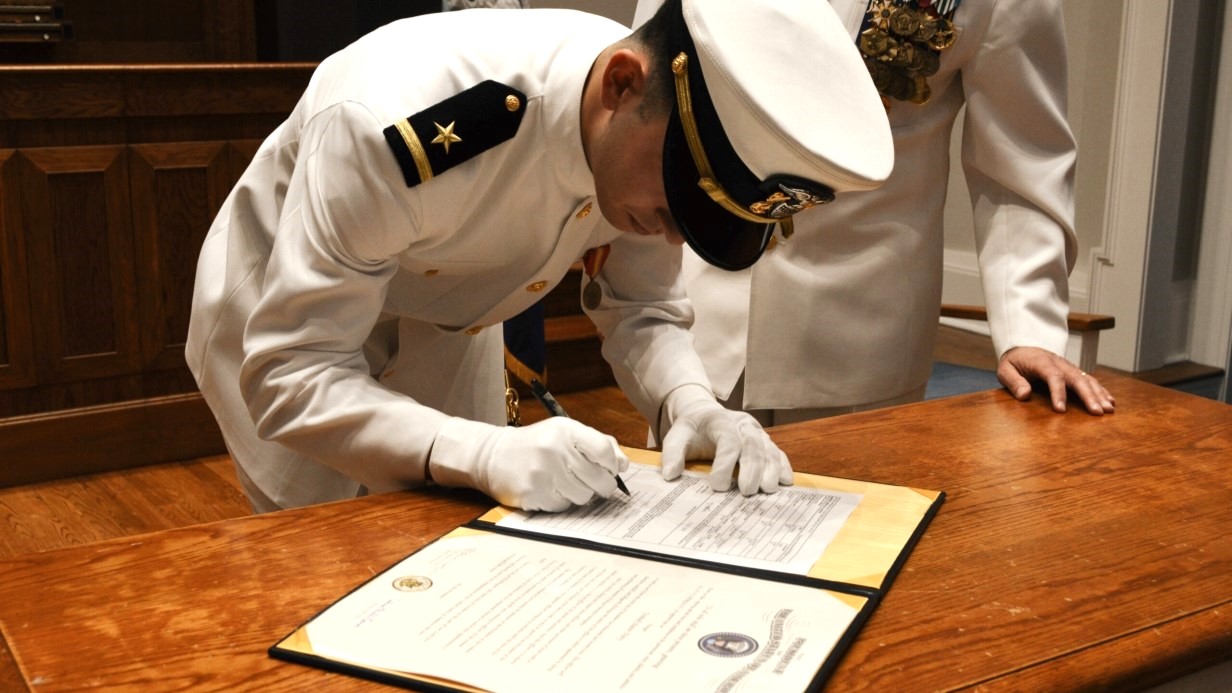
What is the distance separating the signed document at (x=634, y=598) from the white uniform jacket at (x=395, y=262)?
0.24 meters

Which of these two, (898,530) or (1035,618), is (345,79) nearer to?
(898,530)

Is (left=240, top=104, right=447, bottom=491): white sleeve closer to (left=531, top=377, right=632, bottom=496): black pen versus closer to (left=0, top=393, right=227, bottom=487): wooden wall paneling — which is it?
(left=531, top=377, right=632, bottom=496): black pen

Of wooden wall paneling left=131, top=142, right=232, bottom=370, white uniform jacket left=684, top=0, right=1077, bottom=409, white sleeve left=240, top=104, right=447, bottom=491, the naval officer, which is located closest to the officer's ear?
the naval officer

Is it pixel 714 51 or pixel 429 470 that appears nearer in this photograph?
pixel 714 51

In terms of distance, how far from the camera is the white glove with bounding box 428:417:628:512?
118cm

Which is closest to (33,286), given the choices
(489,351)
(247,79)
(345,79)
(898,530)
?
(247,79)

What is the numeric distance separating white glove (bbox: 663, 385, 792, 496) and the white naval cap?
0.23m

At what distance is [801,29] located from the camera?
1189 mm

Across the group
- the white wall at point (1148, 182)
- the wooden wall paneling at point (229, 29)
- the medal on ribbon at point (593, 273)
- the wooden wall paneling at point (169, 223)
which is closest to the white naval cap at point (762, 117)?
the medal on ribbon at point (593, 273)

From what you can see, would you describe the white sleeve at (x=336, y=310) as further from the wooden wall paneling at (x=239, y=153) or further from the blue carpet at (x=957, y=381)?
the blue carpet at (x=957, y=381)

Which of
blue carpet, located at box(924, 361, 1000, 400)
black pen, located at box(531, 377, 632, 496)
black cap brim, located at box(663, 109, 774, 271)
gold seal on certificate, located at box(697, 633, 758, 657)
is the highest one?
black cap brim, located at box(663, 109, 774, 271)

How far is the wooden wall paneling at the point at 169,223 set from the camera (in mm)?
3689

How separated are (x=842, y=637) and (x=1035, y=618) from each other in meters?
0.18

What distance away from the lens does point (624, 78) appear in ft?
4.11
